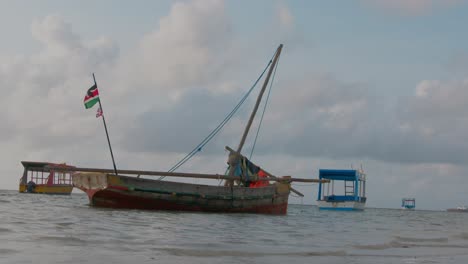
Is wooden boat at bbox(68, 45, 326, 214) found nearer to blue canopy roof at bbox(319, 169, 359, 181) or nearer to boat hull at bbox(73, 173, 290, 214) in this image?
boat hull at bbox(73, 173, 290, 214)

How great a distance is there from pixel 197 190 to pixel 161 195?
234 centimetres

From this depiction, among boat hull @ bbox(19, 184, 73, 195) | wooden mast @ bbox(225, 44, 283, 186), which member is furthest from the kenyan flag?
boat hull @ bbox(19, 184, 73, 195)

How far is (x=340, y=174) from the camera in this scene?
2408 inches

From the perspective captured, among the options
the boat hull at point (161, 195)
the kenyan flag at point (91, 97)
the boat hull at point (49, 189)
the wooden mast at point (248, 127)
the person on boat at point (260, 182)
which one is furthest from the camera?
the boat hull at point (49, 189)

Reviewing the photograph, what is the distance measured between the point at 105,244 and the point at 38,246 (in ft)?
5.01

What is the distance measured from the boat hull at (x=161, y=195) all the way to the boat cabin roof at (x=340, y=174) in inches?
1139

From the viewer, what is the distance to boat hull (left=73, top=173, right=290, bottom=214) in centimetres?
2767

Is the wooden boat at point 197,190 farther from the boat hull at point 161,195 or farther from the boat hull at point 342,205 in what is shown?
the boat hull at point 342,205

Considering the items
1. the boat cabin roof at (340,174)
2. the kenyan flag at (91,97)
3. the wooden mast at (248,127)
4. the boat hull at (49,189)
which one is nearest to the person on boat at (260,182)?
the wooden mast at (248,127)

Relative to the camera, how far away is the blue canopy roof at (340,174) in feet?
199

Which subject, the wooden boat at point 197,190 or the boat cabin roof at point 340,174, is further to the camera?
the boat cabin roof at point 340,174

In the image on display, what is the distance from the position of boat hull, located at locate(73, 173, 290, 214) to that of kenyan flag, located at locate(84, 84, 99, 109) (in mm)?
3547

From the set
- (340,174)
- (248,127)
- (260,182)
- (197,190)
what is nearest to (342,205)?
(340,174)

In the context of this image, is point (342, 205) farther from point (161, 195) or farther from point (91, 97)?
point (91, 97)
